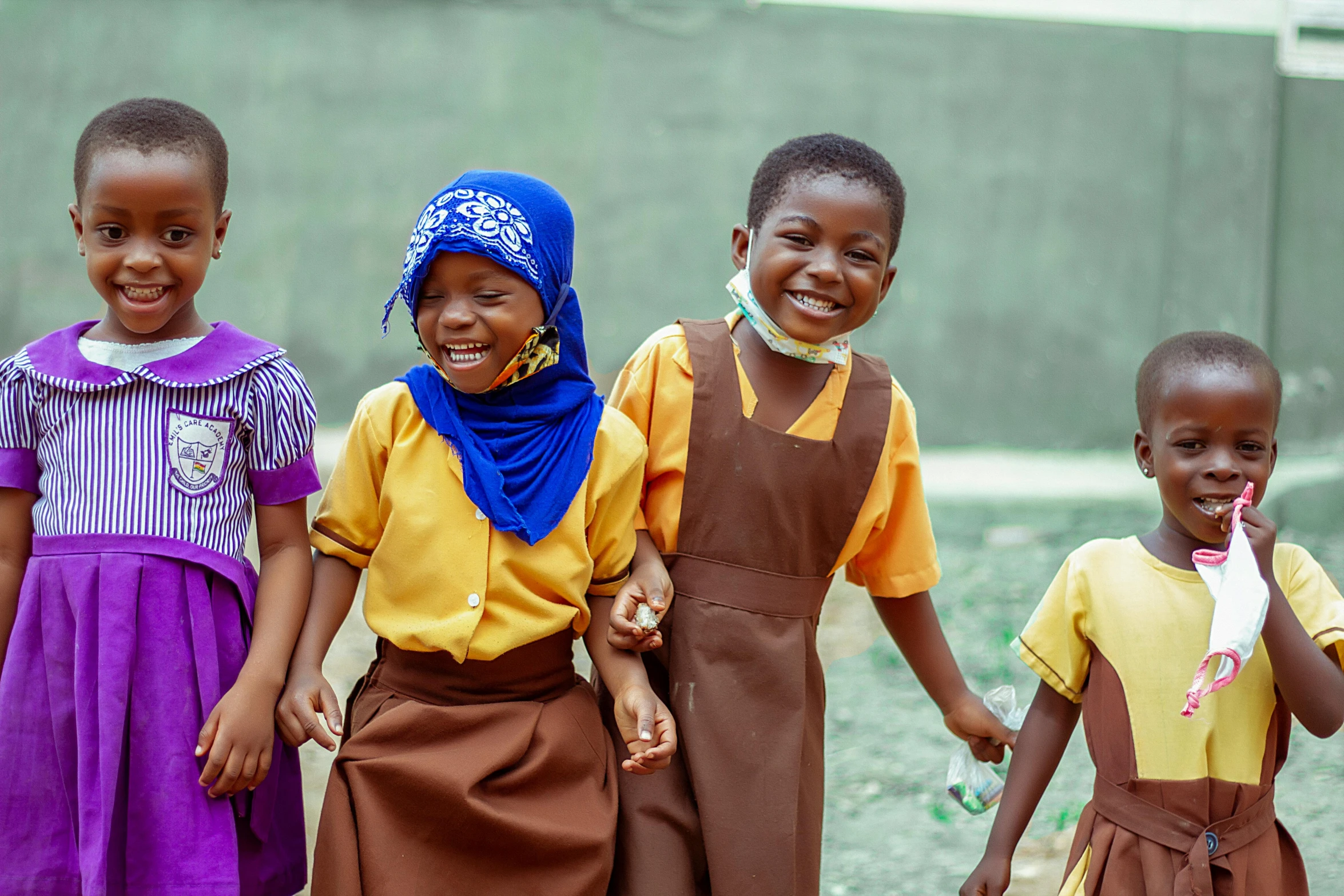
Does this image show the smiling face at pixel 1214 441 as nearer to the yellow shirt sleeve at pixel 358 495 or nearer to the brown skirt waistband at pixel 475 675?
the brown skirt waistband at pixel 475 675

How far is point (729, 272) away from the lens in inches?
274

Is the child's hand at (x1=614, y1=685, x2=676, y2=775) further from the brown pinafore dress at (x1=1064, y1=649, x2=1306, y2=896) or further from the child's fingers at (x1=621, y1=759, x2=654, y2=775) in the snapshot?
the brown pinafore dress at (x1=1064, y1=649, x2=1306, y2=896)

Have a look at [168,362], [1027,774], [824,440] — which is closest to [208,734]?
[168,362]

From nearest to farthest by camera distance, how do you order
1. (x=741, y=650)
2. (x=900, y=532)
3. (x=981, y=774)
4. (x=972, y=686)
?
1. (x=741, y=650)
2. (x=900, y=532)
3. (x=981, y=774)
4. (x=972, y=686)

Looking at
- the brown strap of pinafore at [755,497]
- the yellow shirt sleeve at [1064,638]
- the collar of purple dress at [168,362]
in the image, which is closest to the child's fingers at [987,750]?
the yellow shirt sleeve at [1064,638]

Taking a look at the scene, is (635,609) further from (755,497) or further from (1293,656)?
(1293,656)

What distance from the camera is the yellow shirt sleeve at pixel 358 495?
7.50ft

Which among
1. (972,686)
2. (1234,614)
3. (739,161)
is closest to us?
(1234,614)

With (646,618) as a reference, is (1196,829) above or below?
below

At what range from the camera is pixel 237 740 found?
2137mm

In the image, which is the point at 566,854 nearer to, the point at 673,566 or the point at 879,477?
the point at 673,566

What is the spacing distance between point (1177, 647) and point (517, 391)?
4.02 ft

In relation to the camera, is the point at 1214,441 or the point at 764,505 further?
the point at 764,505

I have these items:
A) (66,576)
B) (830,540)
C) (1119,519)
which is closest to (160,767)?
(66,576)
